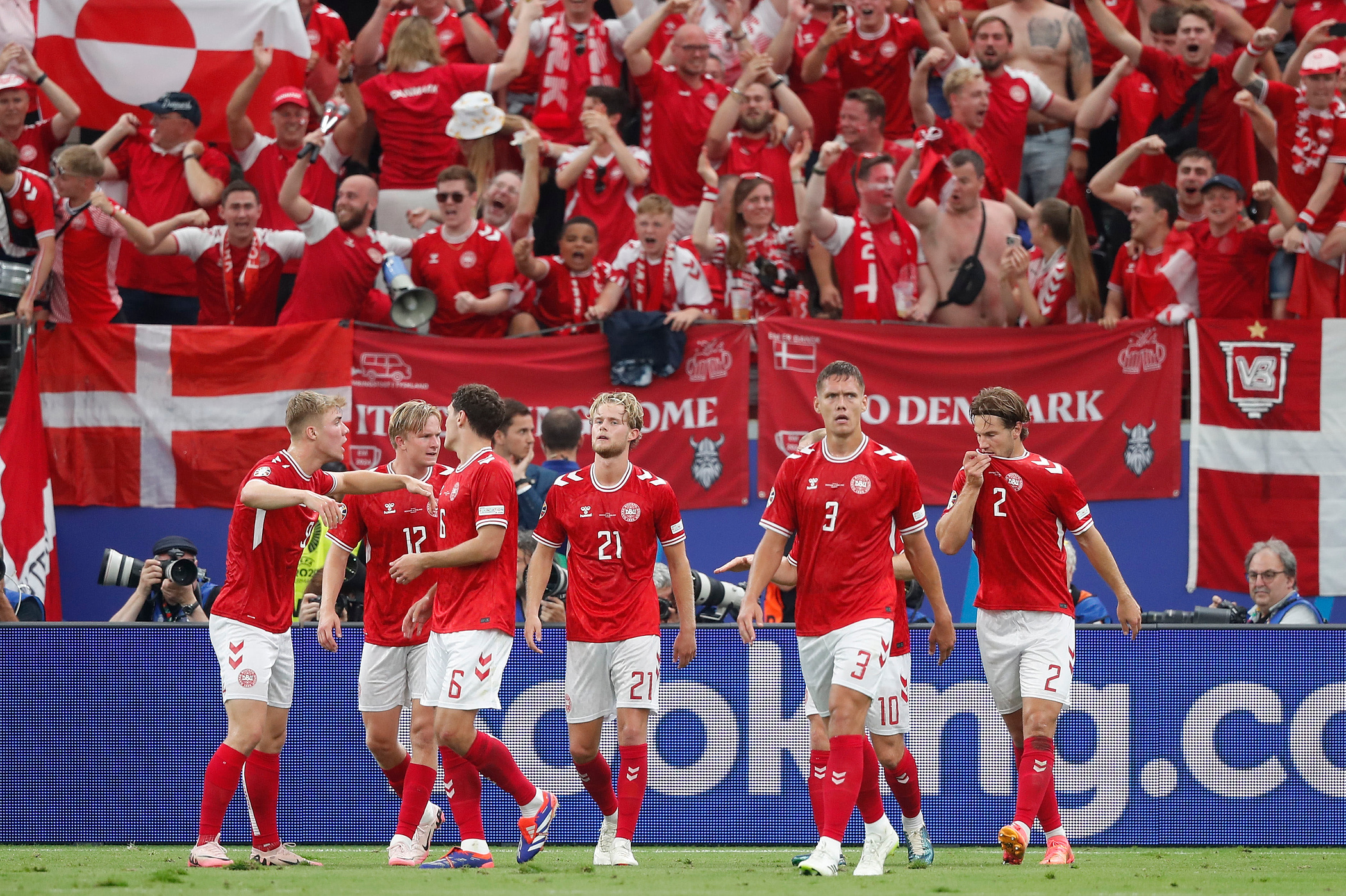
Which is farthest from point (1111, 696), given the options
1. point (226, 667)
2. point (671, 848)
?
point (226, 667)

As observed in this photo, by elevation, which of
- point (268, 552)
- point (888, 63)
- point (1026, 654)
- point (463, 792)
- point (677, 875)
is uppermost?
point (888, 63)

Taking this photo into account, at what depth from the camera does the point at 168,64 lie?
13.0 metres

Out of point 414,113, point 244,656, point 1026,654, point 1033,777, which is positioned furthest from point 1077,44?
point 244,656

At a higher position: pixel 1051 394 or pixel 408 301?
pixel 408 301

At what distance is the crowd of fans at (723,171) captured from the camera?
11.9m

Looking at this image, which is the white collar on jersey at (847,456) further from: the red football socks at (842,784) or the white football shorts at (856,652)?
the red football socks at (842,784)

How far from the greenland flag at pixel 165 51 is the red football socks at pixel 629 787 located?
7.85 meters

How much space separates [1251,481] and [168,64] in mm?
9372

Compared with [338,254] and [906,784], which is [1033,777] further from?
[338,254]

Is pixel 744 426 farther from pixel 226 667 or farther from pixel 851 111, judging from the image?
pixel 226 667

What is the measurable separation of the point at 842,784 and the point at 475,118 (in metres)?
7.66

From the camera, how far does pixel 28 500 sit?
36.6 ft

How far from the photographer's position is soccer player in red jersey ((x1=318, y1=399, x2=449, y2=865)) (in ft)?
25.7

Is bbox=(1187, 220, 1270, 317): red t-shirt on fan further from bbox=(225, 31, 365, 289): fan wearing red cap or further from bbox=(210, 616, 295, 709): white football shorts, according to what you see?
bbox=(210, 616, 295, 709): white football shorts
